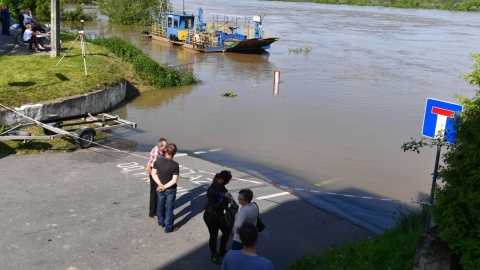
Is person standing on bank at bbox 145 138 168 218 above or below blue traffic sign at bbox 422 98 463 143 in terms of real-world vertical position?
below

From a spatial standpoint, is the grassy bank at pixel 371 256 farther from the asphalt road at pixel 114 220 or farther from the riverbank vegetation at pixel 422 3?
the riverbank vegetation at pixel 422 3

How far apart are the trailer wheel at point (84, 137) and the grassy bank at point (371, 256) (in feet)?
22.2

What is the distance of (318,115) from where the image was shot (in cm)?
2011

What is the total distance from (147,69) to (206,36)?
17.8m

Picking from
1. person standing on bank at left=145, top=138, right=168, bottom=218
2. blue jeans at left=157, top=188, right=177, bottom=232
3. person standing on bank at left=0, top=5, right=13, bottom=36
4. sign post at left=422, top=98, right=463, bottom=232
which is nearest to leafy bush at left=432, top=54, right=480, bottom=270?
sign post at left=422, top=98, right=463, bottom=232

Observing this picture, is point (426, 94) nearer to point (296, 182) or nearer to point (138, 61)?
point (138, 61)

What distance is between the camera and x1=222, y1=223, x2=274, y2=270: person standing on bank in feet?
15.2

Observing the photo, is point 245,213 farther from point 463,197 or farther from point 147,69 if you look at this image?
point 147,69

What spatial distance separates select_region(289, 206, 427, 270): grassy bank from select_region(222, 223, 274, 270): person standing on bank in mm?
2269

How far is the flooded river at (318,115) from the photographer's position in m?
12.9

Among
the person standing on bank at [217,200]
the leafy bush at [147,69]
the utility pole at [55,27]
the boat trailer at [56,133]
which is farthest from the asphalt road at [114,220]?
the leafy bush at [147,69]

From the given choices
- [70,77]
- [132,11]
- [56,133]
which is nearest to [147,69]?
[70,77]

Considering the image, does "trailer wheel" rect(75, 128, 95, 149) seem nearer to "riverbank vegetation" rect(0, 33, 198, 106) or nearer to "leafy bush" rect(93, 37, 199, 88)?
"riverbank vegetation" rect(0, 33, 198, 106)

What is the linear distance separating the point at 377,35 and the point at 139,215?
48723mm
